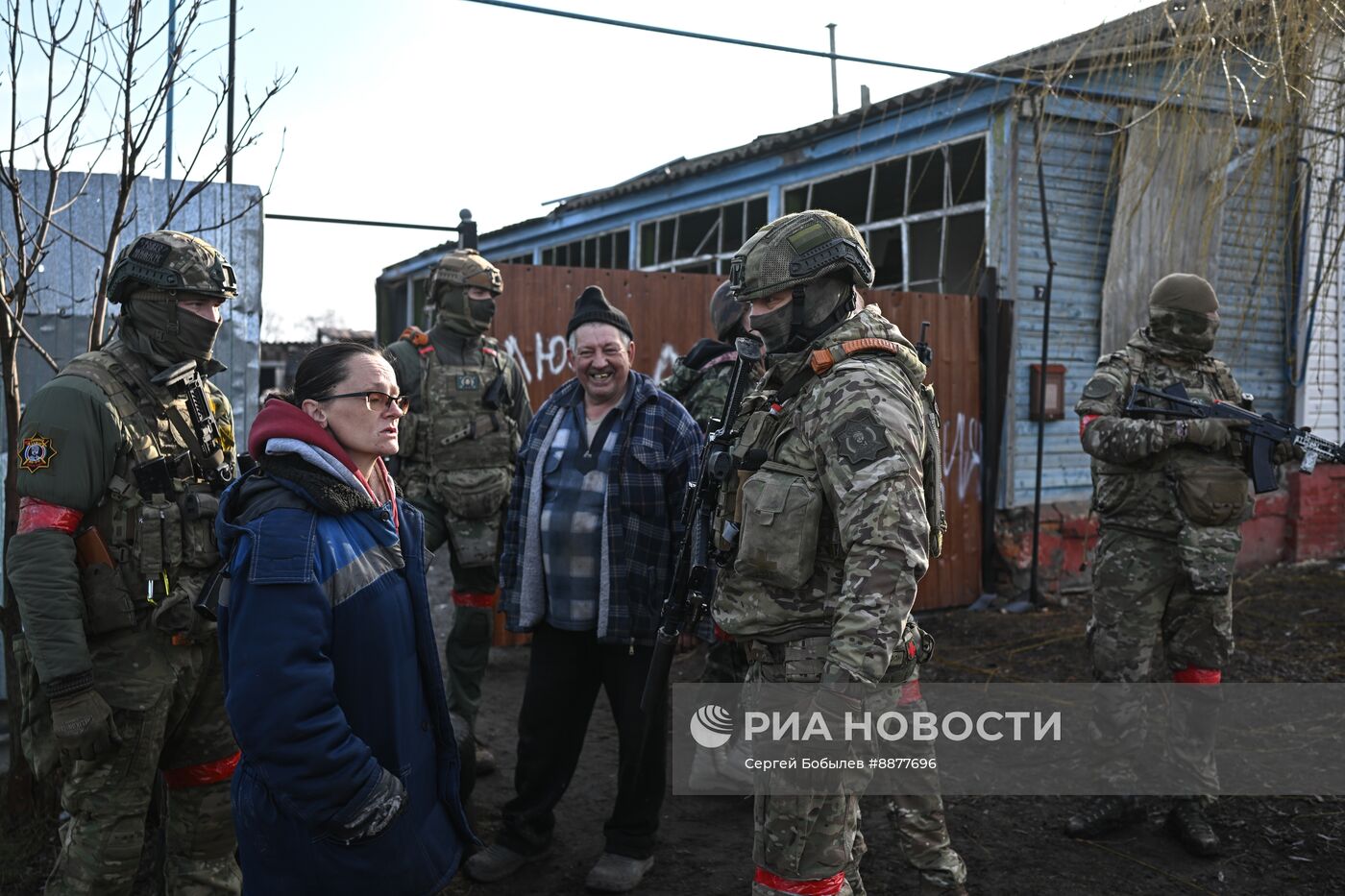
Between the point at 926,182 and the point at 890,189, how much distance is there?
474mm

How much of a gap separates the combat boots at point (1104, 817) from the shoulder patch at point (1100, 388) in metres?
1.73

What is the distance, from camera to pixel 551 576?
362 cm

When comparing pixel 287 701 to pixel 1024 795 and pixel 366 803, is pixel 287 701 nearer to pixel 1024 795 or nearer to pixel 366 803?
pixel 366 803

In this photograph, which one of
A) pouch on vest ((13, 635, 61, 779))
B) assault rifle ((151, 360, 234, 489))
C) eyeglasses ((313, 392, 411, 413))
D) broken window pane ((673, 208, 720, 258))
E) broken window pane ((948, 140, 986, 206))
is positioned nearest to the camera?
eyeglasses ((313, 392, 411, 413))

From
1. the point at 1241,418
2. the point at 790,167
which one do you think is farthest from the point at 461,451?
the point at 790,167

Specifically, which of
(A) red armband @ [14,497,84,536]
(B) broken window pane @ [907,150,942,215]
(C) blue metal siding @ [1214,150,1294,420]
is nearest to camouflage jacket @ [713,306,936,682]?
(A) red armband @ [14,497,84,536]

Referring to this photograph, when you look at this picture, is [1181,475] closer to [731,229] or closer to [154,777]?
[154,777]

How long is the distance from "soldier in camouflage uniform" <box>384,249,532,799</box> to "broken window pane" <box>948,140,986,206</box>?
215 inches

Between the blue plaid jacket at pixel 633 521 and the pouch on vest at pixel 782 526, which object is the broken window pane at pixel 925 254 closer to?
the blue plaid jacket at pixel 633 521

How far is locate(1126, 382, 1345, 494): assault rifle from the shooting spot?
166 inches

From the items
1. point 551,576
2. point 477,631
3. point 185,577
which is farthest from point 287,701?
point 477,631

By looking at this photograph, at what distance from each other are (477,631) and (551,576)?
1.19 meters

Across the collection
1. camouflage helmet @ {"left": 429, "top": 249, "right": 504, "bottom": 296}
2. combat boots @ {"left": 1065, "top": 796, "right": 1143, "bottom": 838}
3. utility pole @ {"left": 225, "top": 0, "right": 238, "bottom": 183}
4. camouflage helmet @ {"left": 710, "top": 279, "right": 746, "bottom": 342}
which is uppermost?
utility pole @ {"left": 225, "top": 0, "right": 238, "bottom": 183}

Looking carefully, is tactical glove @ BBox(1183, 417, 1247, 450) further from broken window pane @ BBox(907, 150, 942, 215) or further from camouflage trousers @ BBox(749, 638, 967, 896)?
broken window pane @ BBox(907, 150, 942, 215)
